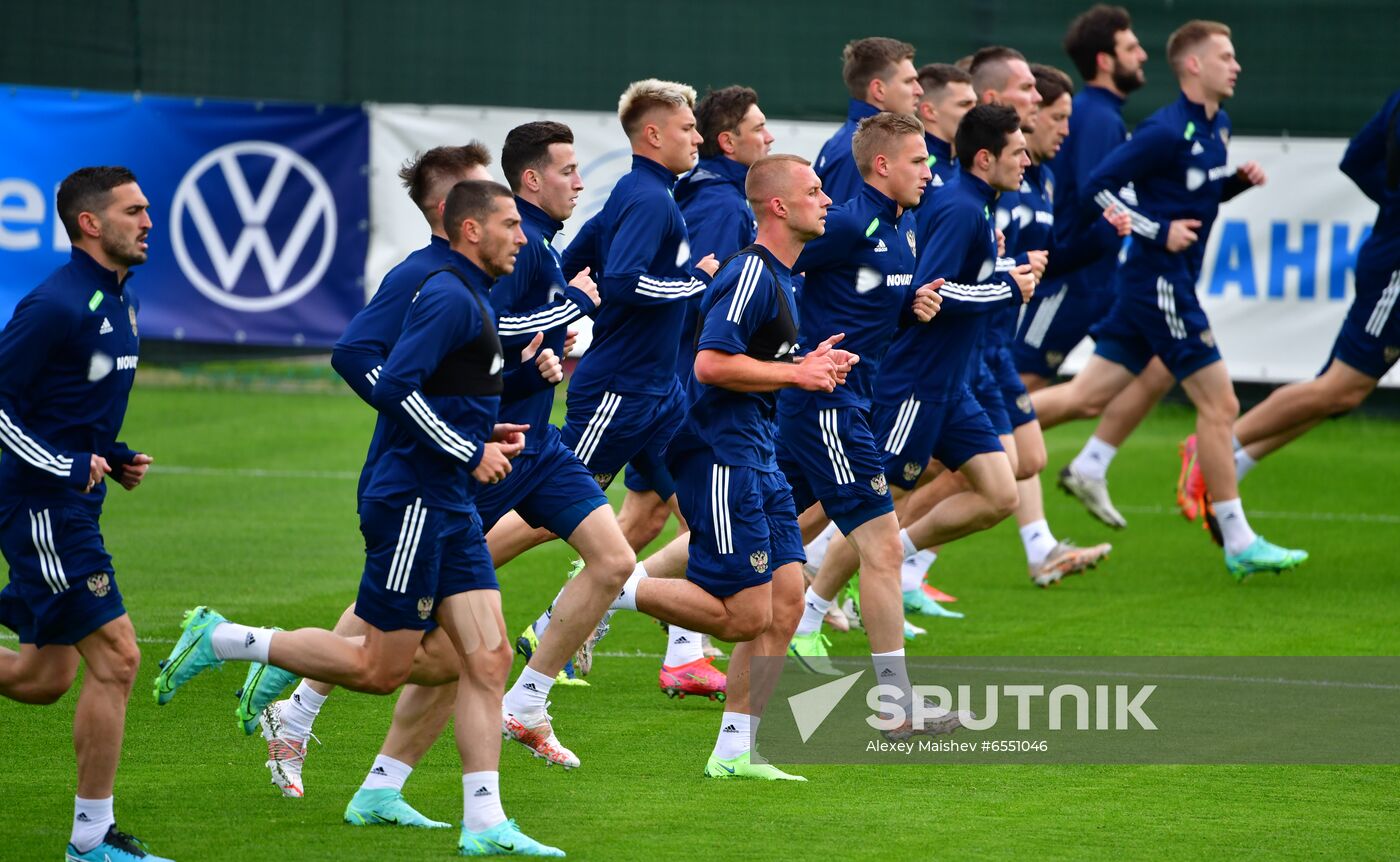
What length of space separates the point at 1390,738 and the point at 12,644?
5.73 m

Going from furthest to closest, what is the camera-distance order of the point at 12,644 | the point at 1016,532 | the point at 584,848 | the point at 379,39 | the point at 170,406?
the point at 379,39 < the point at 170,406 < the point at 1016,532 < the point at 12,644 < the point at 584,848

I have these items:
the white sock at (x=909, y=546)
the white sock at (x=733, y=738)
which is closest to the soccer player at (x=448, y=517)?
the white sock at (x=733, y=738)

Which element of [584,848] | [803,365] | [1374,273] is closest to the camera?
[584,848]

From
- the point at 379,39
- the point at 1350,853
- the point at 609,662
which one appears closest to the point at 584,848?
the point at 1350,853

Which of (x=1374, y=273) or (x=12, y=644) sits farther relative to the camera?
(x=1374, y=273)

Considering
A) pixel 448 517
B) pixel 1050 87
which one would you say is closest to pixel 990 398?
pixel 1050 87

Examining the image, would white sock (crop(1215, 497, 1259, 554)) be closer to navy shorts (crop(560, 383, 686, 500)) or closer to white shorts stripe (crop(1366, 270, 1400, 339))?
white shorts stripe (crop(1366, 270, 1400, 339))

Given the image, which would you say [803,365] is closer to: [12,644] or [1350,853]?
[1350,853]

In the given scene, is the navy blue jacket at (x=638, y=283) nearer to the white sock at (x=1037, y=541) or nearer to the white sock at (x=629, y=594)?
the white sock at (x=629, y=594)

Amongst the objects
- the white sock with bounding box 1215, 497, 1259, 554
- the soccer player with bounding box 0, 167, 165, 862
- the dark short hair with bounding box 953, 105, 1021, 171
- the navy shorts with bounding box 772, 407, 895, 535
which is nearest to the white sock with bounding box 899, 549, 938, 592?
the white sock with bounding box 1215, 497, 1259, 554

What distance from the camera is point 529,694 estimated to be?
6.86m

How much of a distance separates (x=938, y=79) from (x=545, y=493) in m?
3.72

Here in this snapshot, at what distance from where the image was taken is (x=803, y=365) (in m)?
6.61

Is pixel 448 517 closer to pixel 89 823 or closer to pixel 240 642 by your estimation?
pixel 240 642
